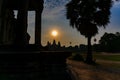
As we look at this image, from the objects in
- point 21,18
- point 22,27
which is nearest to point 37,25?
point 21,18

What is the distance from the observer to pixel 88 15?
29.5 metres

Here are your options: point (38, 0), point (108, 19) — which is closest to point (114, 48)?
point (108, 19)

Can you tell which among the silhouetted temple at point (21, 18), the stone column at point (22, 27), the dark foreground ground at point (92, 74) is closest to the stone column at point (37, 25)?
the silhouetted temple at point (21, 18)

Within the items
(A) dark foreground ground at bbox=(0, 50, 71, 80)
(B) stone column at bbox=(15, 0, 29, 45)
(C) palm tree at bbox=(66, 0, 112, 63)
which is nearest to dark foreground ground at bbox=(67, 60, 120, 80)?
(B) stone column at bbox=(15, 0, 29, 45)

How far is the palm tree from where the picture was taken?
29422 millimetres

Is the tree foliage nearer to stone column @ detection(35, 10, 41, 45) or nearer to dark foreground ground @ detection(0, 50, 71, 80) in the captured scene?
stone column @ detection(35, 10, 41, 45)

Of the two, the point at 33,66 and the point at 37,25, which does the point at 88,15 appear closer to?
the point at 37,25

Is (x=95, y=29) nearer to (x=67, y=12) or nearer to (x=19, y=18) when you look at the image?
(x=67, y=12)

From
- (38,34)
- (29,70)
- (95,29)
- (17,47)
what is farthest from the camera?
(95,29)

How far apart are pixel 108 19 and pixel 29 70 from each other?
79.3ft

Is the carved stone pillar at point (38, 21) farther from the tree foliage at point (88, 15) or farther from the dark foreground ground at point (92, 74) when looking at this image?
the tree foliage at point (88, 15)

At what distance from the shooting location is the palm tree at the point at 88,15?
29.4m

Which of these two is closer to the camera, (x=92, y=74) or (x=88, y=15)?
(x=92, y=74)

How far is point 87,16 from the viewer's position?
97.0ft
